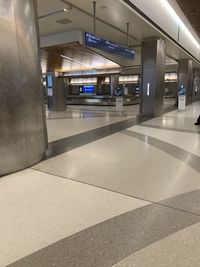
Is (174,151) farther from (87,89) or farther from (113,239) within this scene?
(87,89)

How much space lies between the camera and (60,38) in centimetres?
986

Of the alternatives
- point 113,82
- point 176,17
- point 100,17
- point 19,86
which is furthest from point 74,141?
point 113,82

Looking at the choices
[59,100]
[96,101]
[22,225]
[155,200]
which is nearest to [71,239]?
[22,225]

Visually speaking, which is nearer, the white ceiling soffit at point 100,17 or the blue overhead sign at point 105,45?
the white ceiling soffit at point 100,17

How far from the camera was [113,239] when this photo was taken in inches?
75.8

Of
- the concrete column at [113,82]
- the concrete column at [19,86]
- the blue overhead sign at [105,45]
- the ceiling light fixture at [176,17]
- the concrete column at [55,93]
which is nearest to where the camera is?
the concrete column at [19,86]

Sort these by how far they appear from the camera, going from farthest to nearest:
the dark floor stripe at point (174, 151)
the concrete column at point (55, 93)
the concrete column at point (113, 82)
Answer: the concrete column at point (113, 82) → the concrete column at point (55, 93) → the dark floor stripe at point (174, 151)

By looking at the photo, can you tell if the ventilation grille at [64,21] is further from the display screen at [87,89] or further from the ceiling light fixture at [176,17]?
the display screen at [87,89]

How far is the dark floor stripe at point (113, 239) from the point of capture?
1.70 metres

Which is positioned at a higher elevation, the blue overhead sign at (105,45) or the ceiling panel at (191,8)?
the ceiling panel at (191,8)

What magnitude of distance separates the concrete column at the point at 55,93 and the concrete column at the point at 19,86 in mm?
10650

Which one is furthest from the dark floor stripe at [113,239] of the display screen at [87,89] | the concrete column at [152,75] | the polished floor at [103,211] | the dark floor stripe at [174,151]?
the display screen at [87,89]

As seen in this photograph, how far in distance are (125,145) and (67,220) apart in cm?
310

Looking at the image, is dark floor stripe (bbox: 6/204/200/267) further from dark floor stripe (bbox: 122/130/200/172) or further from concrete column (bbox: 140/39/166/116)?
concrete column (bbox: 140/39/166/116)
